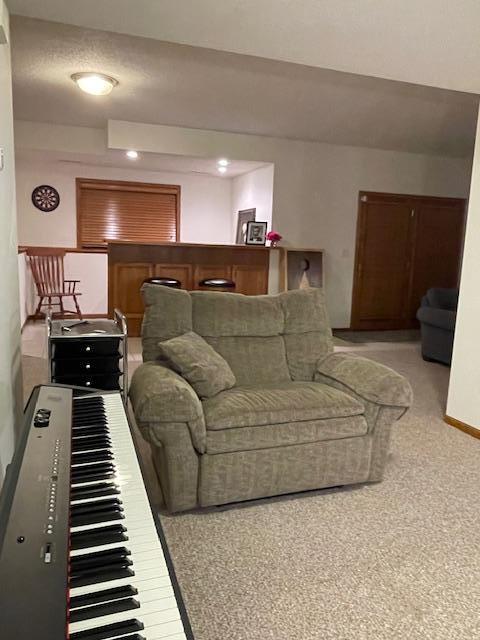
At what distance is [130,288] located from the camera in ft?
19.1

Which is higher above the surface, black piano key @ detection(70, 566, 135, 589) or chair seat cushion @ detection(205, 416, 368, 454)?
black piano key @ detection(70, 566, 135, 589)

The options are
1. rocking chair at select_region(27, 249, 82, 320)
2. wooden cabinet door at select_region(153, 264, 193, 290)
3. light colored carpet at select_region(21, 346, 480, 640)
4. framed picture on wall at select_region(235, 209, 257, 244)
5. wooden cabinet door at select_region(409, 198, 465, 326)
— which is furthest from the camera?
framed picture on wall at select_region(235, 209, 257, 244)

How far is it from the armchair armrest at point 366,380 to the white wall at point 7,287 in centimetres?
167

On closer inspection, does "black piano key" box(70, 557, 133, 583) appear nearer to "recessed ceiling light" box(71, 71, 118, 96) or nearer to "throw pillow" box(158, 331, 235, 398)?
"throw pillow" box(158, 331, 235, 398)

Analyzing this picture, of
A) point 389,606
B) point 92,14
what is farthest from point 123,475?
point 92,14

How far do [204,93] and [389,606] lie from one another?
4.32m

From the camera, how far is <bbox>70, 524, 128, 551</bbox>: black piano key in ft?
2.82

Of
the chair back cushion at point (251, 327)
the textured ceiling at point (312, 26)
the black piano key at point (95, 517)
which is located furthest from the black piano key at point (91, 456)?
the textured ceiling at point (312, 26)

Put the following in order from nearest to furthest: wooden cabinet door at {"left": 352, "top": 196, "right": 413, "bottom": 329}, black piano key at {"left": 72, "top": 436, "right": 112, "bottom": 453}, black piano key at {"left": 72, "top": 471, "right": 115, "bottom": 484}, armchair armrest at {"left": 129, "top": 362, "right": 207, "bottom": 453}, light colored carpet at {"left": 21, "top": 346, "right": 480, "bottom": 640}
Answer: black piano key at {"left": 72, "top": 471, "right": 115, "bottom": 484} < black piano key at {"left": 72, "top": 436, "right": 112, "bottom": 453} < light colored carpet at {"left": 21, "top": 346, "right": 480, "bottom": 640} < armchair armrest at {"left": 129, "top": 362, "right": 207, "bottom": 453} < wooden cabinet door at {"left": 352, "top": 196, "right": 413, "bottom": 329}

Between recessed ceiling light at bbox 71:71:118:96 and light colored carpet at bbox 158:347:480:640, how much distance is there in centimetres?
364

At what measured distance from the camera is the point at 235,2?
2164 millimetres

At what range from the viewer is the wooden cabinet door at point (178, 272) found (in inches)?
233

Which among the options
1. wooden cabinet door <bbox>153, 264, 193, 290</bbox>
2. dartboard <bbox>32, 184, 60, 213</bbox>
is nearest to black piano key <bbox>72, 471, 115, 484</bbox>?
wooden cabinet door <bbox>153, 264, 193, 290</bbox>

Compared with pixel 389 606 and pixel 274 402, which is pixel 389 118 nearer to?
pixel 274 402
